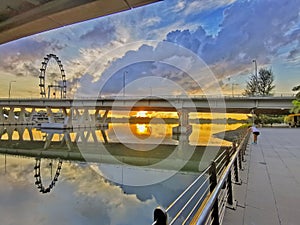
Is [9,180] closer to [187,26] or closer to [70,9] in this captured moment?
[70,9]

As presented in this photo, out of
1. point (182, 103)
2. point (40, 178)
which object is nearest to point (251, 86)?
point (182, 103)

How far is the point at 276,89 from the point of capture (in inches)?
1711

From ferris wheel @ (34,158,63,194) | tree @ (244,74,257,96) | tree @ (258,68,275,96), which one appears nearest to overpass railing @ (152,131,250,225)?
ferris wheel @ (34,158,63,194)

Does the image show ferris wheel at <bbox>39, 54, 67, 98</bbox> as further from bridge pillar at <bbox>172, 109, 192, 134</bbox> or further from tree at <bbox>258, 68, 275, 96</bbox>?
tree at <bbox>258, 68, 275, 96</bbox>

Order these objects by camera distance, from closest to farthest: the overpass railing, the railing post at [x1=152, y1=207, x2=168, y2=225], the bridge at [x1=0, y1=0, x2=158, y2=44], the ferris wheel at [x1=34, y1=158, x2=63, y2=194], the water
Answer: the railing post at [x1=152, y1=207, x2=168, y2=225] < the overpass railing < the bridge at [x1=0, y1=0, x2=158, y2=44] < the water < the ferris wheel at [x1=34, y1=158, x2=63, y2=194]

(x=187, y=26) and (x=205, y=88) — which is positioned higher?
(x=187, y=26)

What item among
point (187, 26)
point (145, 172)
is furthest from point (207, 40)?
point (145, 172)

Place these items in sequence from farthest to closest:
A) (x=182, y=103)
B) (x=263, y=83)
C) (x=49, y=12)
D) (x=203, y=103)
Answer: (x=263, y=83), (x=182, y=103), (x=203, y=103), (x=49, y=12)

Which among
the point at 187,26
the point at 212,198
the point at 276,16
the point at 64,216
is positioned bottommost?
the point at 64,216

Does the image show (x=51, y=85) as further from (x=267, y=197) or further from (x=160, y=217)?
(x=160, y=217)

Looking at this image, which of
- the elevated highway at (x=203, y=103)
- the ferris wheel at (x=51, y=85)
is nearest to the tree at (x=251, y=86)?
the elevated highway at (x=203, y=103)

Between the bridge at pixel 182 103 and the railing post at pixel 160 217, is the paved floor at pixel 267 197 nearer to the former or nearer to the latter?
the railing post at pixel 160 217

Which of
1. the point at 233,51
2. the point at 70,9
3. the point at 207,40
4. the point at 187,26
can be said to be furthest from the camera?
the point at 233,51

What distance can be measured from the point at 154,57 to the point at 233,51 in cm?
885
